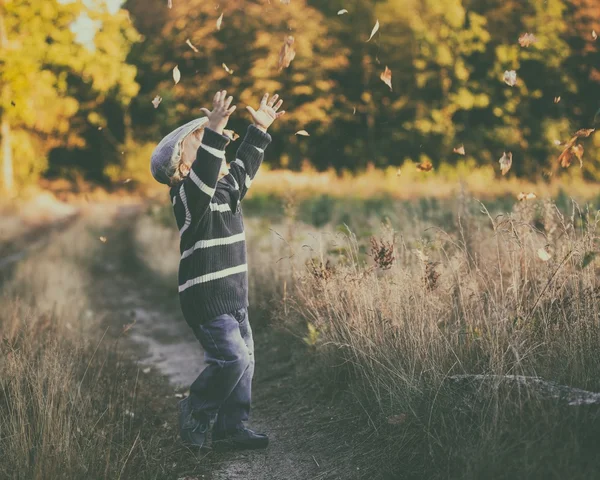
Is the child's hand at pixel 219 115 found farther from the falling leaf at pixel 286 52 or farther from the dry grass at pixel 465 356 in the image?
the dry grass at pixel 465 356

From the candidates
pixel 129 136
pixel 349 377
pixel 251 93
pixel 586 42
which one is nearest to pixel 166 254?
pixel 349 377

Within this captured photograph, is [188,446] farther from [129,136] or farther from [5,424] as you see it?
[129,136]

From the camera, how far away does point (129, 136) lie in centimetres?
3412

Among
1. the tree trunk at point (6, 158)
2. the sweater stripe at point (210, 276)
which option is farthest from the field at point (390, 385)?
the tree trunk at point (6, 158)

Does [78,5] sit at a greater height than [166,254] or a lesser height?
greater

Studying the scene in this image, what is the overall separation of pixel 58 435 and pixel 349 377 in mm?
1872

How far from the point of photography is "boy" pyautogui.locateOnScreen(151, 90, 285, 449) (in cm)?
362

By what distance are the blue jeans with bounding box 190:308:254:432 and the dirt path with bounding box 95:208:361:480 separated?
238 mm

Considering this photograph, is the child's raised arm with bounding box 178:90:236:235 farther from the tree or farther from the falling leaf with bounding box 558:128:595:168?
the tree

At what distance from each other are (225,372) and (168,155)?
1278 mm

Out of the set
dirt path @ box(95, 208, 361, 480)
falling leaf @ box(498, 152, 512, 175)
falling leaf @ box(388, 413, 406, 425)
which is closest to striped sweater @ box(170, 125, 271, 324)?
dirt path @ box(95, 208, 361, 480)

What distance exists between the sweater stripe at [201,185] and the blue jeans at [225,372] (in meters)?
0.71

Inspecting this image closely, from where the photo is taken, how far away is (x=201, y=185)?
358cm

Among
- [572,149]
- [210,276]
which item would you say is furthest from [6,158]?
[572,149]
